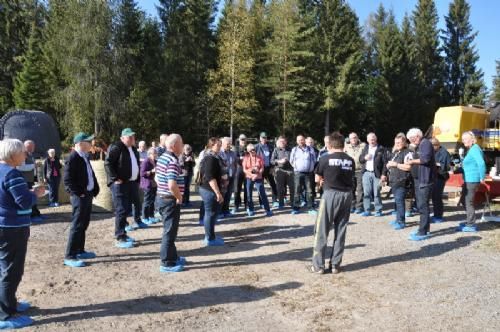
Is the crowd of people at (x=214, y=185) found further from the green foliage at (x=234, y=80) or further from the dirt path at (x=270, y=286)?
the green foliage at (x=234, y=80)

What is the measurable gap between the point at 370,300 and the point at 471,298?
1.17 metres

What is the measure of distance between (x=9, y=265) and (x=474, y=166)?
728cm

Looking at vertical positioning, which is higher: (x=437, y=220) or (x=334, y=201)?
(x=334, y=201)

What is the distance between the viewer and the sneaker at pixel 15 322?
411 cm

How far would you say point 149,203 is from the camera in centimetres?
927

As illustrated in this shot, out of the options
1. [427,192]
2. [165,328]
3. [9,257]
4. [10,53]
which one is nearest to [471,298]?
[427,192]

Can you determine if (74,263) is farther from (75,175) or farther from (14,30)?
(14,30)

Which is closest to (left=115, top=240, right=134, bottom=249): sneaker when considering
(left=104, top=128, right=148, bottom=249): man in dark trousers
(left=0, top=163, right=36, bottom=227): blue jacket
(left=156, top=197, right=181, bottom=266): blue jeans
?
(left=104, top=128, right=148, bottom=249): man in dark trousers

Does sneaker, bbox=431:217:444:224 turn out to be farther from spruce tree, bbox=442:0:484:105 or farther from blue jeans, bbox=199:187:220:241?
spruce tree, bbox=442:0:484:105

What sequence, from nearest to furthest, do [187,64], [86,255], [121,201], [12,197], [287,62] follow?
[12,197]
[86,255]
[121,201]
[187,64]
[287,62]

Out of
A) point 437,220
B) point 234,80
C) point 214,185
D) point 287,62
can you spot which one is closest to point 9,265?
point 214,185

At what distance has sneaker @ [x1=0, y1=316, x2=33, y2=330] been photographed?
4.11 m

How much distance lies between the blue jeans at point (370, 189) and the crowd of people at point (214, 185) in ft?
0.07

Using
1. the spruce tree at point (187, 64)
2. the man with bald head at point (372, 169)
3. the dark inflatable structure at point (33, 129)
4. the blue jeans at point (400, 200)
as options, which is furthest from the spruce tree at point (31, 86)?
the blue jeans at point (400, 200)
